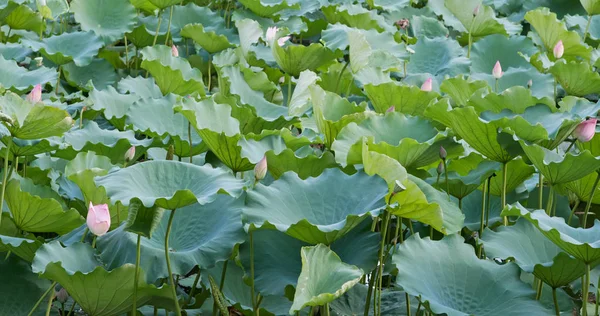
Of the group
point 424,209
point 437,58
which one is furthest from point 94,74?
point 424,209

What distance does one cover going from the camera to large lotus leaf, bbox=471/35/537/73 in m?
2.95

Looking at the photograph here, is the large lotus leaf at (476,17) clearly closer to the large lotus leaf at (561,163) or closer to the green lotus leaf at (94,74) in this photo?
the green lotus leaf at (94,74)

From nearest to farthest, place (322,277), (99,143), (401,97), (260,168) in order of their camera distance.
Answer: (322,277) < (260,168) < (99,143) < (401,97)

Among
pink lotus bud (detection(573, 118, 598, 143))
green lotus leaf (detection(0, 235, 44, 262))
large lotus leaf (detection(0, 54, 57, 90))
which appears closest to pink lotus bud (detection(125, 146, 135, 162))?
green lotus leaf (detection(0, 235, 44, 262))

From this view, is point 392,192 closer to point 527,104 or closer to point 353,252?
point 353,252

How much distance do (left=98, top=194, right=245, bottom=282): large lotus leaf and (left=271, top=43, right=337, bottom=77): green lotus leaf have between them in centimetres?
88

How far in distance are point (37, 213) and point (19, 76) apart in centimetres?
86

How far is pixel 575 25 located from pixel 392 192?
8.07 feet

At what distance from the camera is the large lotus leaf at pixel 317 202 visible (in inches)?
52.9

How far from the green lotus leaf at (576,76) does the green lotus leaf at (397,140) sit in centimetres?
81

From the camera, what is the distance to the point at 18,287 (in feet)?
5.12

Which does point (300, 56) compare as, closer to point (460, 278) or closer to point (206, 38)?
point (206, 38)

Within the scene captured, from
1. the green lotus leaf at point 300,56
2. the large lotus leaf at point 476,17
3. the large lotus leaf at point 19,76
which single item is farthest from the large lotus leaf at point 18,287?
the large lotus leaf at point 476,17

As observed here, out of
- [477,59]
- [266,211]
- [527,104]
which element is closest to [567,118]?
[527,104]
